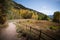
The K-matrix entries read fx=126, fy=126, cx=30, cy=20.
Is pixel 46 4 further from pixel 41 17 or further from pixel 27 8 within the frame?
pixel 27 8

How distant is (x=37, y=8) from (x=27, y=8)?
2.16 feet

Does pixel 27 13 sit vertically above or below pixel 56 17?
above

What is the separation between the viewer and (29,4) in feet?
18.8

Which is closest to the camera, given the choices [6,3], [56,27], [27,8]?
[56,27]

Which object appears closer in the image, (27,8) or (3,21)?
(27,8)

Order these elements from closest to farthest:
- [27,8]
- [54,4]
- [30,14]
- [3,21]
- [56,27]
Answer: [54,4] < [56,27] < [27,8] < [30,14] < [3,21]

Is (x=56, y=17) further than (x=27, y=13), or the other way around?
(x=27, y=13)

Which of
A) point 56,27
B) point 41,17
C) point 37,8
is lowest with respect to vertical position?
point 56,27

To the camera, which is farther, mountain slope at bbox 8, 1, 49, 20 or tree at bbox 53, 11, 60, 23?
mountain slope at bbox 8, 1, 49, 20

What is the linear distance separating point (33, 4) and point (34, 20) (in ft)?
3.55

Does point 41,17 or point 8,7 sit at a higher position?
point 8,7

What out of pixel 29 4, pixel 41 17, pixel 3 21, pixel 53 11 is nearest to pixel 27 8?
pixel 29 4

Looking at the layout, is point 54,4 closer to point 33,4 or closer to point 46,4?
point 46,4

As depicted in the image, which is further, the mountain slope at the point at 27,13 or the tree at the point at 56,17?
the mountain slope at the point at 27,13
